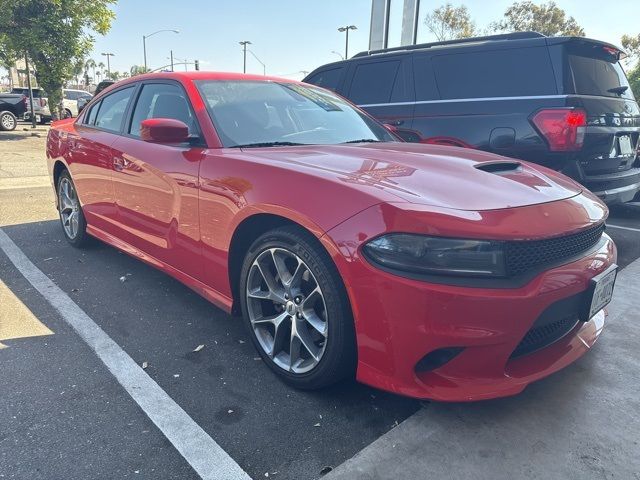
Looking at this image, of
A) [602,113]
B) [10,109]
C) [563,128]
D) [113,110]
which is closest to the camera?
[113,110]

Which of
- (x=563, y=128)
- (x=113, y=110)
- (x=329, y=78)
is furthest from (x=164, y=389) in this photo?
(x=329, y=78)

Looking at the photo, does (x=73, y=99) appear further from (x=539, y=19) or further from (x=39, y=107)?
(x=539, y=19)

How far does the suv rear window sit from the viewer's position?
4348mm

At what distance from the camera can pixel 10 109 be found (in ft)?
59.1

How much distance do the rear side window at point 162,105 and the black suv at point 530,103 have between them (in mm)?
2870

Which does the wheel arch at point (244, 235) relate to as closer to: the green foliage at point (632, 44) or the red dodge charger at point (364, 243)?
the red dodge charger at point (364, 243)

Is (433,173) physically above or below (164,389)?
above

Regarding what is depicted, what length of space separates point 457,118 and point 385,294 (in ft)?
11.8

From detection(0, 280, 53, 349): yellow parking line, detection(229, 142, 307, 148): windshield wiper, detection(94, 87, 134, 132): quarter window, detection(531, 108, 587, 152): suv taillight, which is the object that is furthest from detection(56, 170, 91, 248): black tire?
detection(531, 108, 587, 152): suv taillight

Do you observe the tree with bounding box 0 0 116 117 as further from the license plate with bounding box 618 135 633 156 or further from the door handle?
the license plate with bounding box 618 135 633 156

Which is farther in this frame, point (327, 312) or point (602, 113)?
point (602, 113)

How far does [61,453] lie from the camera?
1.88 metres

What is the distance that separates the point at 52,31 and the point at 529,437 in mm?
17737

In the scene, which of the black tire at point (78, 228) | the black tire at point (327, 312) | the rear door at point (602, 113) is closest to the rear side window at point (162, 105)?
the black tire at point (327, 312)
